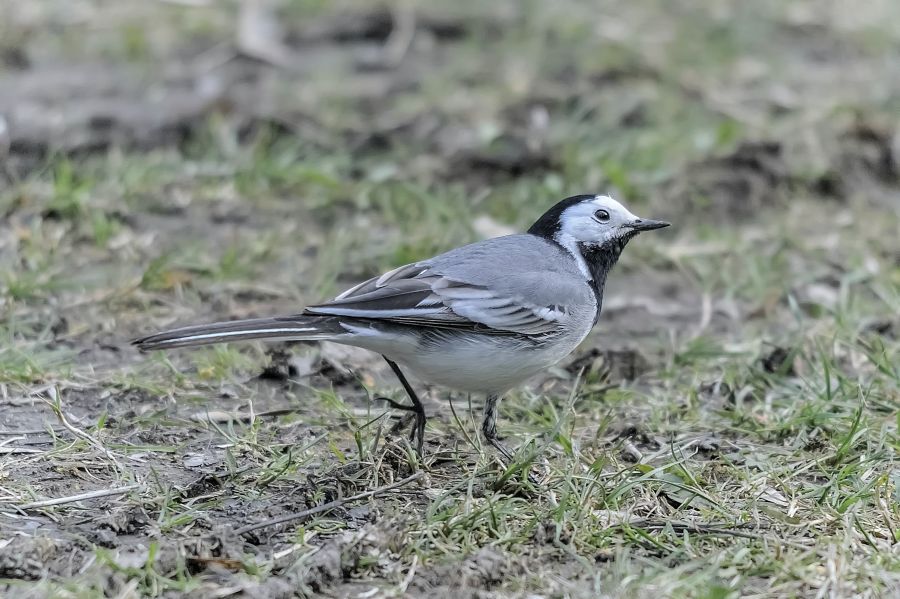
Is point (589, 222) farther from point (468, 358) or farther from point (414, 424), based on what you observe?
point (414, 424)

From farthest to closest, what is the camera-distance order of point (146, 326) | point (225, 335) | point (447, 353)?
point (146, 326), point (447, 353), point (225, 335)

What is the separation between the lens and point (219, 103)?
8875mm

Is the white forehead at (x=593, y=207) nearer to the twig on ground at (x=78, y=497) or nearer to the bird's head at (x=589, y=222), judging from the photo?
the bird's head at (x=589, y=222)

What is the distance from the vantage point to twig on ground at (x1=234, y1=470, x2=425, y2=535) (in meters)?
4.37

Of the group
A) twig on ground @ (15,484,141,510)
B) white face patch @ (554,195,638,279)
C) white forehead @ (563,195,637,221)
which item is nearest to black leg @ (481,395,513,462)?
white face patch @ (554,195,638,279)

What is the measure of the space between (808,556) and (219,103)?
5.86 meters

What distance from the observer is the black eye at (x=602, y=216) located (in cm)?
578

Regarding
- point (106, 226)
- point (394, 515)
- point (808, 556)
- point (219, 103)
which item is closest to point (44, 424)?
point (394, 515)

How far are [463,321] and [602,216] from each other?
3.46 feet

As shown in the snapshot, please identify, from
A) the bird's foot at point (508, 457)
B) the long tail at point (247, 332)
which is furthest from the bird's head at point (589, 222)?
the long tail at point (247, 332)

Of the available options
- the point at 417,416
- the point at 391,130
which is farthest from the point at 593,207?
the point at 391,130

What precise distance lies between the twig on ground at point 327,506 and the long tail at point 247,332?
24.6 inches

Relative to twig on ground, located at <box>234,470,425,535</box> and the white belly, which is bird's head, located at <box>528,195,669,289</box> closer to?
the white belly

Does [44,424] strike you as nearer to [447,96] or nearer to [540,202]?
[540,202]
